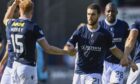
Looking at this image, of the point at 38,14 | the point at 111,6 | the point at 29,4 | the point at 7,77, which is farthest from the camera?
the point at 38,14

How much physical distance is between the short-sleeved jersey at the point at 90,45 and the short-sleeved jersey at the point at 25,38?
0.96 meters

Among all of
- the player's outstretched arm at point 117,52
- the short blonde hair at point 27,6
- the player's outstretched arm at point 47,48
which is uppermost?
the short blonde hair at point 27,6

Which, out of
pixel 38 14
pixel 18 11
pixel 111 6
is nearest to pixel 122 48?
pixel 111 6

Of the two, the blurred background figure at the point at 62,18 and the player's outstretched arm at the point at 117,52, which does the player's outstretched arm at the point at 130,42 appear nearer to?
the player's outstretched arm at the point at 117,52

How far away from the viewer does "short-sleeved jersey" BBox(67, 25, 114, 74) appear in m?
17.0

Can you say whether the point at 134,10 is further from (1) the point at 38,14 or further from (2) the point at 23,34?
(2) the point at 23,34

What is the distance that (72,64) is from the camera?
90.4ft

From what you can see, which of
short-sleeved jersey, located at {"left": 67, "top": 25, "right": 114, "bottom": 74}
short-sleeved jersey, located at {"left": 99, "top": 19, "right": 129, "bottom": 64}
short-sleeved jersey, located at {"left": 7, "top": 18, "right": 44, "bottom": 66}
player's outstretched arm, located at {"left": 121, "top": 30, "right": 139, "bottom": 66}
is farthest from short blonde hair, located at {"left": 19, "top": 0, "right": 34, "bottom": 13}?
short-sleeved jersey, located at {"left": 99, "top": 19, "right": 129, "bottom": 64}

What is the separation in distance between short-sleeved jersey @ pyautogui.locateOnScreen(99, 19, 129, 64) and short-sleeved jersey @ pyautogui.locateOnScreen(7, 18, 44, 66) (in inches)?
128

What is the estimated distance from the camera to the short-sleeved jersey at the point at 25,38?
16.3 m

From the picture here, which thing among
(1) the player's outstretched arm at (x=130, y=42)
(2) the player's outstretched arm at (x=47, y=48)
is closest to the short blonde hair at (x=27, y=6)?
(2) the player's outstretched arm at (x=47, y=48)

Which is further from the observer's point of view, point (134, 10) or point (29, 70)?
point (134, 10)

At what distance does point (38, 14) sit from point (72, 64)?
1.86 meters

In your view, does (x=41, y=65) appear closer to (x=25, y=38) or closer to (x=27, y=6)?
(x=25, y=38)
